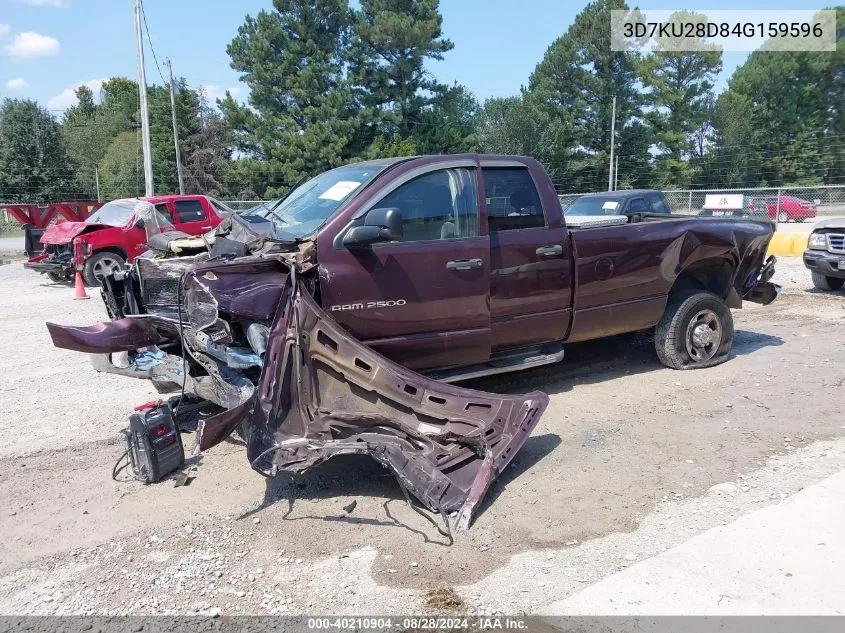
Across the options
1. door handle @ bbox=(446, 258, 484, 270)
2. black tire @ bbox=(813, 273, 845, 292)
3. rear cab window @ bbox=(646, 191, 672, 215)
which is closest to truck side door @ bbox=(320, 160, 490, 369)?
door handle @ bbox=(446, 258, 484, 270)

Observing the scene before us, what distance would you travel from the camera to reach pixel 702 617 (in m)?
3.00

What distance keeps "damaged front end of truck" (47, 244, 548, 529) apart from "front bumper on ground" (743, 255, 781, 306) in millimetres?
4013

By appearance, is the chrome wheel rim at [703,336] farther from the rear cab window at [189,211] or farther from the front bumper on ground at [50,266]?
the front bumper on ground at [50,266]

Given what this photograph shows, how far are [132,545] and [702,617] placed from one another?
114 inches

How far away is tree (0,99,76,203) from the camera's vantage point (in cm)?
4038

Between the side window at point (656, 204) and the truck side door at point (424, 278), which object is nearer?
the truck side door at point (424, 278)

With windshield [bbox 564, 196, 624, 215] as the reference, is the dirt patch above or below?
below

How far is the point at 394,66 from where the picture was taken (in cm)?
3778

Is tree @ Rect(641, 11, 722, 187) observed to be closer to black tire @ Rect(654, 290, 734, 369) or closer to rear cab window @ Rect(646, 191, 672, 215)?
rear cab window @ Rect(646, 191, 672, 215)

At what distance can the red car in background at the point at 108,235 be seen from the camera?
13.2m

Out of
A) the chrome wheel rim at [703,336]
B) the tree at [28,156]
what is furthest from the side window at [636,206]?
the tree at [28,156]

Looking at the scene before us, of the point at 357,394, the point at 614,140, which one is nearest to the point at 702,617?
the point at 357,394

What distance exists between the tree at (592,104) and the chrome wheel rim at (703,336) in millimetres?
37704

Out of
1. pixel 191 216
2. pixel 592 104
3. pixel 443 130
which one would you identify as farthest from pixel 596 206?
pixel 592 104
